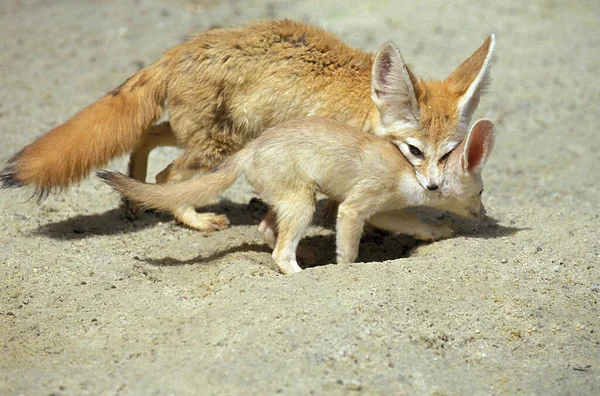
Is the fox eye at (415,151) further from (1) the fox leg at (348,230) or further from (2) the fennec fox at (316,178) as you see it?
(1) the fox leg at (348,230)

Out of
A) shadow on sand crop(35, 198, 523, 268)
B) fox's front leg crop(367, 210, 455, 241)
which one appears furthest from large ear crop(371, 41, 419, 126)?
shadow on sand crop(35, 198, 523, 268)

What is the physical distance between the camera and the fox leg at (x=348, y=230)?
5488mm

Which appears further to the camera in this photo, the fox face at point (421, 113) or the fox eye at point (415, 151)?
the fox eye at point (415, 151)

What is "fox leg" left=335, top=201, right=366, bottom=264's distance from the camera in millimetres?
5488

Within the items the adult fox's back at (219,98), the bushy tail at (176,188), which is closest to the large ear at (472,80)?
the adult fox's back at (219,98)

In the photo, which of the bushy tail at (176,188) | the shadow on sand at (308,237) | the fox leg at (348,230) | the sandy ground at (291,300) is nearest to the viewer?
the sandy ground at (291,300)

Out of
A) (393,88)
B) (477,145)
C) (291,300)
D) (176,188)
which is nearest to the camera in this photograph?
(291,300)

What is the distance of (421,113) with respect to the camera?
18.7ft

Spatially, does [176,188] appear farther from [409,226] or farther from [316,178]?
[409,226]

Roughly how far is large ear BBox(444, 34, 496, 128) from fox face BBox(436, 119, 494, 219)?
340 millimetres

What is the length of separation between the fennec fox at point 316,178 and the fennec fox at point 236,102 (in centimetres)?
28

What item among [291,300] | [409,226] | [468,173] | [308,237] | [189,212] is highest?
[468,173]

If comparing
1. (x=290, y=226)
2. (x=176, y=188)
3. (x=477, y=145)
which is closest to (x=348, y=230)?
(x=290, y=226)

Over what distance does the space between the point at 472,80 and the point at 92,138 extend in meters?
2.93
